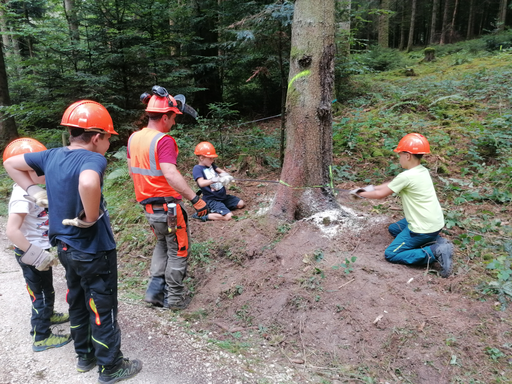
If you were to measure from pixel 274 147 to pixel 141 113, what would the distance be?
4399 millimetres

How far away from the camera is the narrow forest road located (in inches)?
108

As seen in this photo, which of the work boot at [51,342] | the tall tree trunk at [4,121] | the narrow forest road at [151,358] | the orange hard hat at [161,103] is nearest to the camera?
the narrow forest road at [151,358]

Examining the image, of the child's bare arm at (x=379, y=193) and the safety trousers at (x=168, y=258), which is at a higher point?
the child's bare arm at (x=379, y=193)

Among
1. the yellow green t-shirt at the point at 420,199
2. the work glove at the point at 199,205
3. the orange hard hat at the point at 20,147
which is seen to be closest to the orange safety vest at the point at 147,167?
the work glove at the point at 199,205

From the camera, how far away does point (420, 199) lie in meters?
4.04

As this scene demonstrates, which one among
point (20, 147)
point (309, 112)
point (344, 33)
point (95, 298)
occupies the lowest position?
point (95, 298)

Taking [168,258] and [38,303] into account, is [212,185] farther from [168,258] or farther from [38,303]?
[38,303]

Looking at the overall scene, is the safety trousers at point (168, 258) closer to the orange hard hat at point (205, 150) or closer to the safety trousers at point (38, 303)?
the safety trousers at point (38, 303)

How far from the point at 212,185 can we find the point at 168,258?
209 cm

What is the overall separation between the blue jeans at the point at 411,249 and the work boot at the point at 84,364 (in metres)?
3.56

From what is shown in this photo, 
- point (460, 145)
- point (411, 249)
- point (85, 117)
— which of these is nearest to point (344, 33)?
point (460, 145)

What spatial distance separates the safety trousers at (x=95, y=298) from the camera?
2.50m

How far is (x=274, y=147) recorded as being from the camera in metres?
8.15

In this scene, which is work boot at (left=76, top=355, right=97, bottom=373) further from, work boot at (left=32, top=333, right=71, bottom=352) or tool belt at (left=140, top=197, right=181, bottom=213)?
tool belt at (left=140, top=197, right=181, bottom=213)
